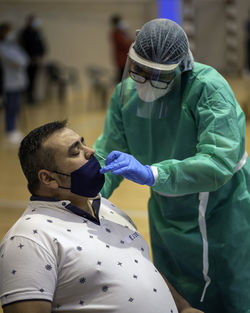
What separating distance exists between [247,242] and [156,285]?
446 millimetres

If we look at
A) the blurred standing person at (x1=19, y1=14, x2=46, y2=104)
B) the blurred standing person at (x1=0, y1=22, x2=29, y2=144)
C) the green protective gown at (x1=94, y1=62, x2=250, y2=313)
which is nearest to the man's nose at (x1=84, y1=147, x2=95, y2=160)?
the green protective gown at (x1=94, y1=62, x2=250, y2=313)

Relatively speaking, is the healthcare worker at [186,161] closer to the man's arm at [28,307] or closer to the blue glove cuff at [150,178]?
the blue glove cuff at [150,178]

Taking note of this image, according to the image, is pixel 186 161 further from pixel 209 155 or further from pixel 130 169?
pixel 130 169

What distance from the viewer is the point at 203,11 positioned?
9.57 metres

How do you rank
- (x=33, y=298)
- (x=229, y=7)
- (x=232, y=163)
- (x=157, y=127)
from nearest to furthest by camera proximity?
(x=33, y=298)
(x=232, y=163)
(x=157, y=127)
(x=229, y=7)

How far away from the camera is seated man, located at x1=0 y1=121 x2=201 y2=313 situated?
130cm

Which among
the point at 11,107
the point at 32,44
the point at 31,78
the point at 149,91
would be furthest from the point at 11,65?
the point at 149,91

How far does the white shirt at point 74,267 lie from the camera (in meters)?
1.30

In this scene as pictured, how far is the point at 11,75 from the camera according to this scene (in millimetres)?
5984

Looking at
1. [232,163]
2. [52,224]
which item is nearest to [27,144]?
[52,224]

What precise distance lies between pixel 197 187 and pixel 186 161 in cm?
9

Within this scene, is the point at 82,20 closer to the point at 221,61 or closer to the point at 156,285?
the point at 221,61

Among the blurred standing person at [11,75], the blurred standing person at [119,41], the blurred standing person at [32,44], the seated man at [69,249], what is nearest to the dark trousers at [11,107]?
the blurred standing person at [11,75]

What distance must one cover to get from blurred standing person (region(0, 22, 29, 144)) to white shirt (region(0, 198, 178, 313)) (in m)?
4.63
